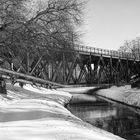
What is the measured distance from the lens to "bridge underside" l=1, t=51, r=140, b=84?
33438 mm

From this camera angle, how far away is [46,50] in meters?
21.5

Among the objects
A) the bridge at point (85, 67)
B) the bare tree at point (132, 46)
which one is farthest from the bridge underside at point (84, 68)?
the bare tree at point (132, 46)

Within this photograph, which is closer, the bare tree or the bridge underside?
the bridge underside

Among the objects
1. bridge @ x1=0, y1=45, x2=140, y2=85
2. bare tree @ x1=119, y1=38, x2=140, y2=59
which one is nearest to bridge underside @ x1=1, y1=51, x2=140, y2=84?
bridge @ x1=0, y1=45, x2=140, y2=85

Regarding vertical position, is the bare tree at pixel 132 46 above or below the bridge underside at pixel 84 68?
above

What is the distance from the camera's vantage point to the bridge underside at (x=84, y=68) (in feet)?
110

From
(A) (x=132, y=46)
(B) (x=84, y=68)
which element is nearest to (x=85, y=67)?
(B) (x=84, y=68)

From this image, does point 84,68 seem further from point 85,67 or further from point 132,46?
point 132,46

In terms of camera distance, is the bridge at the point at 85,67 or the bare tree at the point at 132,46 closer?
the bridge at the point at 85,67

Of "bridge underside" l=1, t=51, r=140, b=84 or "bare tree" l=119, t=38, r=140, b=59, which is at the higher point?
"bare tree" l=119, t=38, r=140, b=59

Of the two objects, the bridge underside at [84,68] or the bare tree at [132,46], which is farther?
the bare tree at [132,46]

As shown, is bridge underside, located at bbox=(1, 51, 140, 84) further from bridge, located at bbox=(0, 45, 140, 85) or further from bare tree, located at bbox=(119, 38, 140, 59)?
bare tree, located at bbox=(119, 38, 140, 59)

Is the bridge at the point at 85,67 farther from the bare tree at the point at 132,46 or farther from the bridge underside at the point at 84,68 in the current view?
the bare tree at the point at 132,46

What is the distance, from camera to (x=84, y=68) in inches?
1619
